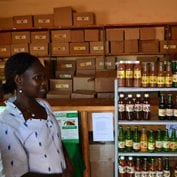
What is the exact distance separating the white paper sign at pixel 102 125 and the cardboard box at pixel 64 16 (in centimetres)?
228

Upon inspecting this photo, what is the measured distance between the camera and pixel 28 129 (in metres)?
1.21

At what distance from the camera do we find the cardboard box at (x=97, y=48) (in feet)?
14.4

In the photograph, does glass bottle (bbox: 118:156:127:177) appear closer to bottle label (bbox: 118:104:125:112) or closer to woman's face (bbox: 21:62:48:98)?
bottle label (bbox: 118:104:125:112)

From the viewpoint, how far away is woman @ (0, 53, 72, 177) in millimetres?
1141

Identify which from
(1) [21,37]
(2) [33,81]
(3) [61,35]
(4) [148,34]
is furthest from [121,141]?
(1) [21,37]

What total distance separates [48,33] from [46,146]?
Answer: 3.41 m

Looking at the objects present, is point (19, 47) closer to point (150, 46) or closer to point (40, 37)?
point (40, 37)

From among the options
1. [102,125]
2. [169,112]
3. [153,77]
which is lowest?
[102,125]

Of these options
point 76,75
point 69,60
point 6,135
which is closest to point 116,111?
point 6,135

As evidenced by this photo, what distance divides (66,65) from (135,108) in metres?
2.34

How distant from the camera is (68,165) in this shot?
1429 millimetres

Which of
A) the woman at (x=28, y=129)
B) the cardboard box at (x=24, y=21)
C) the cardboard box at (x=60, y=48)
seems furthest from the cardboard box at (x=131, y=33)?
the woman at (x=28, y=129)

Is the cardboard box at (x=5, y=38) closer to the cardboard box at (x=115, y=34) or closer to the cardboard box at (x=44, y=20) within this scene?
the cardboard box at (x=44, y=20)

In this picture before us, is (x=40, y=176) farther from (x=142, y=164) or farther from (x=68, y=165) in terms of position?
(x=142, y=164)
